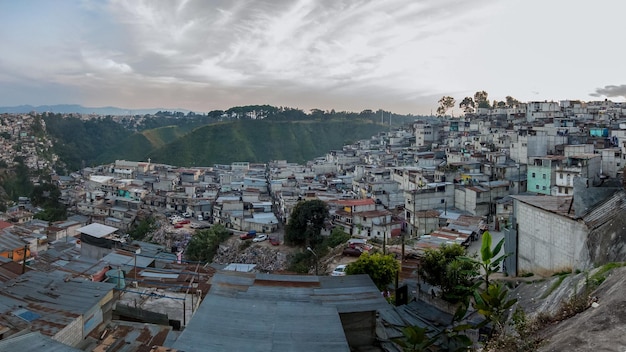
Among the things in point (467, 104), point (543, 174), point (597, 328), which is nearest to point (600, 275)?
point (597, 328)

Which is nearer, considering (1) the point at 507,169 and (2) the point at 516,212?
(2) the point at 516,212

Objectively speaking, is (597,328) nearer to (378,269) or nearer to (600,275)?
(600,275)

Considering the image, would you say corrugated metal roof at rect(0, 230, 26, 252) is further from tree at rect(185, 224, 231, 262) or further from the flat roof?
tree at rect(185, 224, 231, 262)

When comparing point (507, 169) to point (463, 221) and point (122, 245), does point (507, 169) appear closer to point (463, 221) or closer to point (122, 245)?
point (463, 221)

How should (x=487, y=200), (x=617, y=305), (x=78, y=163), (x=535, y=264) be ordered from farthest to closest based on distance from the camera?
1. (x=78, y=163)
2. (x=487, y=200)
3. (x=535, y=264)
4. (x=617, y=305)

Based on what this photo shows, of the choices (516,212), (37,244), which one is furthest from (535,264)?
(37,244)

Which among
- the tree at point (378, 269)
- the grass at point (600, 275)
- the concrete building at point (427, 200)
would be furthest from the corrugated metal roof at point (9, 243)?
the concrete building at point (427, 200)

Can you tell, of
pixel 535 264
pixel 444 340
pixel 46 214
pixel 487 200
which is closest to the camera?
pixel 444 340
